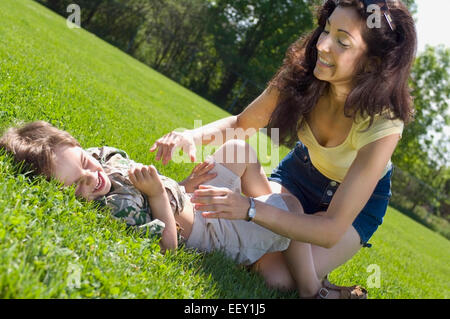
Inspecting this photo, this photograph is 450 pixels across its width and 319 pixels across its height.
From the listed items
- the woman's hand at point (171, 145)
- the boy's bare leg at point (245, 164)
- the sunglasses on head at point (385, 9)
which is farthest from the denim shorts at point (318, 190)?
the sunglasses on head at point (385, 9)

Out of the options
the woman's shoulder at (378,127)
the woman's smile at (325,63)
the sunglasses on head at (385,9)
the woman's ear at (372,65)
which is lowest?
the woman's shoulder at (378,127)

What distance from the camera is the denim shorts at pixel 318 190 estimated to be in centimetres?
341

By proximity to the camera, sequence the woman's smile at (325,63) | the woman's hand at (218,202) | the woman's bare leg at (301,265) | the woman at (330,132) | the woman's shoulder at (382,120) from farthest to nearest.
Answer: the woman's bare leg at (301,265), the woman's smile at (325,63), the woman's shoulder at (382,120), the woman at (330,132), the woman's hand at (218,202)

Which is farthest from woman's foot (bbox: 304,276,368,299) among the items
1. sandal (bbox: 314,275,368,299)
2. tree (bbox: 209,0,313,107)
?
tree (bbox: 209,0,313,107)

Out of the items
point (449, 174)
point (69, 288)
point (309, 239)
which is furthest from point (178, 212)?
point (449, 174)

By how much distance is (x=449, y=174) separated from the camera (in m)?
46.2

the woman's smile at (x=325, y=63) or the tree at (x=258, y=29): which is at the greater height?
the tree at (x=258, y=29)

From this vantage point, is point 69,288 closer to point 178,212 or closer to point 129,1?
point 178,212

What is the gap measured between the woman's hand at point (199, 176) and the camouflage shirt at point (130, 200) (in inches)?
12.1

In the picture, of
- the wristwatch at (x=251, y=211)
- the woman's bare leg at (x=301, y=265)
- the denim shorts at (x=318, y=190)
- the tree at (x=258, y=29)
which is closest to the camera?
the wristwatch at (x=251, y=211)

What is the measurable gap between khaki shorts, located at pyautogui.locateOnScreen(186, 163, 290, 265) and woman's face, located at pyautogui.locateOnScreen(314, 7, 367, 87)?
894 millimetres

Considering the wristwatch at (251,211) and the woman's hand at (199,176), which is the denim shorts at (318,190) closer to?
the woman's hand at (199,176)

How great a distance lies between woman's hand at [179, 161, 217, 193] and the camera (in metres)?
3.48

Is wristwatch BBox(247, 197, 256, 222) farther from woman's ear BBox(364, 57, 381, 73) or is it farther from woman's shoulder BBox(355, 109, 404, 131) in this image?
woman's ear BBox(364, 57, 381, 73)
